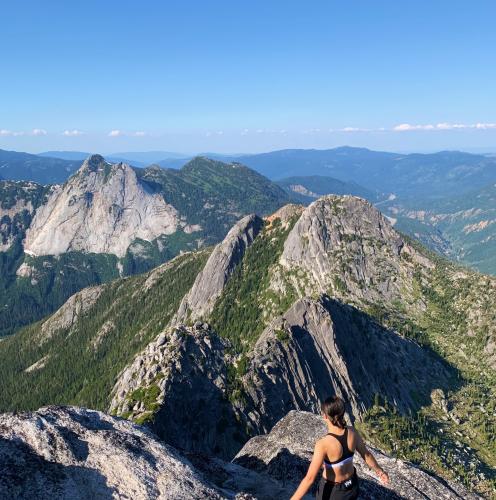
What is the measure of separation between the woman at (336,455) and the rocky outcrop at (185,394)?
61968 mm

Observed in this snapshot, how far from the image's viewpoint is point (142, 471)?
1181 inches

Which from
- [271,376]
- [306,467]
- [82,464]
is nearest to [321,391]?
[271,376]

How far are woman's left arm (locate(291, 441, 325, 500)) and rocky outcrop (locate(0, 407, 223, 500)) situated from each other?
12.6 metres

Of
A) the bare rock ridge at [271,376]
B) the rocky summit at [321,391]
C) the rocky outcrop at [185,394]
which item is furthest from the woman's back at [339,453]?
the bare rock ridge at [271,376]

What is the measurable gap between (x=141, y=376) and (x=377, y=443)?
61397 millimetres

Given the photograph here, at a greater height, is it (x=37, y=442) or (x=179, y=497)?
(x=37, y=442)

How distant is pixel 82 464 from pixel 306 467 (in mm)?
21476

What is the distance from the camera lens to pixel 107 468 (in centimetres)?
2944

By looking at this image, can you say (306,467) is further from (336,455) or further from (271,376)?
(271,376)

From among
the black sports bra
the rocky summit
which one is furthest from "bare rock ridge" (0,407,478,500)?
the black sports bra

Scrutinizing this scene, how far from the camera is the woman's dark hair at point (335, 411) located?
19969 mm

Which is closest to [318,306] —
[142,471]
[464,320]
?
[464,320]

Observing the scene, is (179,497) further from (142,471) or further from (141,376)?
(141,376)

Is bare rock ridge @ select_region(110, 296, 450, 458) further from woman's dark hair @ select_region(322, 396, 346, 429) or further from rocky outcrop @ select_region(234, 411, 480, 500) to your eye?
woman's dark hair @ select_region(322, 396, 346, 429)
